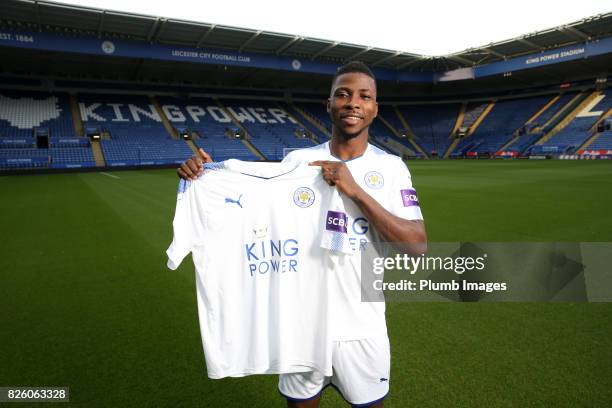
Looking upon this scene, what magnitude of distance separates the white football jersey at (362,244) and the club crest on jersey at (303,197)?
223 mm

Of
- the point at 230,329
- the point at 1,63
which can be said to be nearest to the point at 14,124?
the point at 1,63

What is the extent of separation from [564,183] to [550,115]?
34.1 metres

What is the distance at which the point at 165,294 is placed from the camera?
470cm

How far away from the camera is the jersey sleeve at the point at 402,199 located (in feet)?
5.69

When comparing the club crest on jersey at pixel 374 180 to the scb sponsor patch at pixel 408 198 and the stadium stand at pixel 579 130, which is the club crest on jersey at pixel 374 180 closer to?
the scb sponsor patch at pixel 408 198

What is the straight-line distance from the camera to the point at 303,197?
6.35ft

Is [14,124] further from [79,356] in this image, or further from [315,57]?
[79,356]

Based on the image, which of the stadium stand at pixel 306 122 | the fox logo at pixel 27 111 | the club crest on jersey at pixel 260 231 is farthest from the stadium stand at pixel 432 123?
the club crest on jersey at pixel 260 231

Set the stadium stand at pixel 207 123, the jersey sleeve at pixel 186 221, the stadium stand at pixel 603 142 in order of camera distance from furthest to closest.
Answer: the stadium stand at pixel 207 123, the stadium stand at pixel 603 142, the jersey sleeve at pixel 186 221

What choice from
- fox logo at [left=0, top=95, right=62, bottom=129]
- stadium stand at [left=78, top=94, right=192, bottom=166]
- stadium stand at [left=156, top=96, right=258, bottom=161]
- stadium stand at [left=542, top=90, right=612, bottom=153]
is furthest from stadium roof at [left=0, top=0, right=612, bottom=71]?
stadium stand at [left=156, top=96, right=258, bottom=161]

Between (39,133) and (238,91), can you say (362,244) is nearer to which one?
(39,133)

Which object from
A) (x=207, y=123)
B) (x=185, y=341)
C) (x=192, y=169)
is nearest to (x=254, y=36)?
(x=207, y=123)

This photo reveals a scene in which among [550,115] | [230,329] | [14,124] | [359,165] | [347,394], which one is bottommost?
[347,394]

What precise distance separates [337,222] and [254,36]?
110 feet
